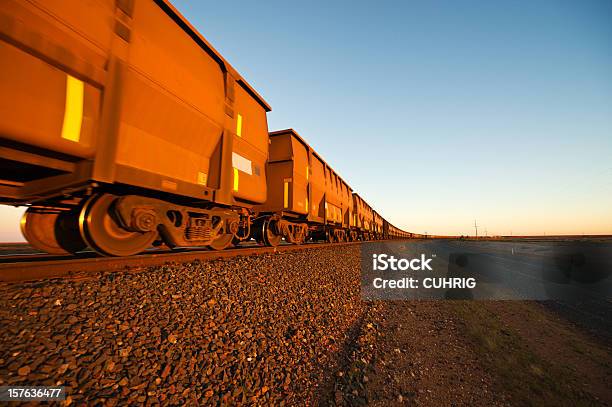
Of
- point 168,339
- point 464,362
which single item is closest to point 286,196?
point 464,362

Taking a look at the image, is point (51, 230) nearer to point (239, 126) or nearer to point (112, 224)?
point (112, 224)

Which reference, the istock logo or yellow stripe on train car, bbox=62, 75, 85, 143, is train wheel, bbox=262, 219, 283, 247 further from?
yellow stripe on train car, bbox=62, 75, 85, 143

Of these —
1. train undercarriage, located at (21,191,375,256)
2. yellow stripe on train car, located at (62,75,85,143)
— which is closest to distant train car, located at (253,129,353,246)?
train undercarriage, located at (21,191,375,256)

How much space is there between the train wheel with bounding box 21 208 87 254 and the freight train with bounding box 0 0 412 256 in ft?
0.06

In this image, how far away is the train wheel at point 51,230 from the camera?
4.12m

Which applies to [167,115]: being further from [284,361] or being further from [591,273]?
[591,273]

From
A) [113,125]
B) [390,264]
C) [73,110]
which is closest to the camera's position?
[73,110]

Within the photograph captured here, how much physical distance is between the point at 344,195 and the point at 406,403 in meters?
15.9

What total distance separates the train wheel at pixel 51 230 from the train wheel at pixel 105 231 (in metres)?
0.69

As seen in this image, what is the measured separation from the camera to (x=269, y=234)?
8.91 metres

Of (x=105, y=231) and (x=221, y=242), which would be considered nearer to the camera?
(x=105, y=231)

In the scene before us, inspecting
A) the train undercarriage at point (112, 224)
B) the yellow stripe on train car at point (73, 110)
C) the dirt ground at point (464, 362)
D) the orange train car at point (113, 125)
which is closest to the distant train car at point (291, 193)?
the orange train car at point (113, 125)

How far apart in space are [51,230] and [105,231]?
1.33 metres

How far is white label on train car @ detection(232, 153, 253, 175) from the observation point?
20.4 ft
